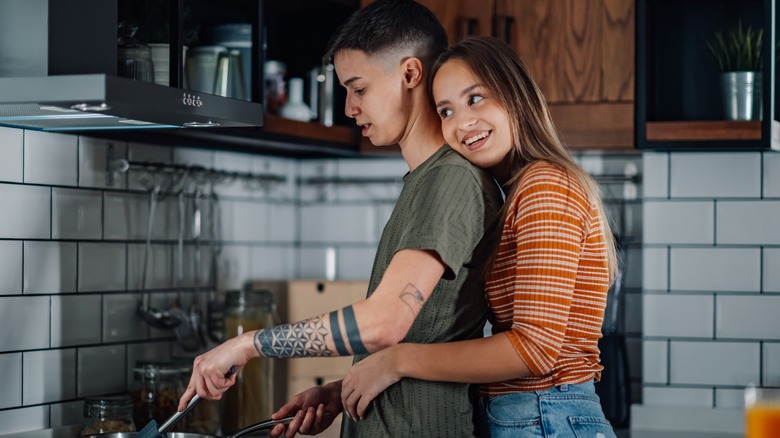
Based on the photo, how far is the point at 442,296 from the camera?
1620mm

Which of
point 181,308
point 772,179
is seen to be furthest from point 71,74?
point 772,179

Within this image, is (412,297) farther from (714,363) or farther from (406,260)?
(714,363)

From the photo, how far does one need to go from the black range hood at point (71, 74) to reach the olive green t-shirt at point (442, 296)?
1.50 ft

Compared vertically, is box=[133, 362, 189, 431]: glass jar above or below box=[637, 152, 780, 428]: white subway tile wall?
below

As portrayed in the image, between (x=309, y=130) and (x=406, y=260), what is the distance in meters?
1.20

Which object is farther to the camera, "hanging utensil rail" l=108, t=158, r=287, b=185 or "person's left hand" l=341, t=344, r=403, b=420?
"hanging utensil rail" l=108, t=158, r=287, b=185

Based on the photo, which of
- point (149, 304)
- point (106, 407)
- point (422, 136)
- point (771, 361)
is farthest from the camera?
point (771, 361)

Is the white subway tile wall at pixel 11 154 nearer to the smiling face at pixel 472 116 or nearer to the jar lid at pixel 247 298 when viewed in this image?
the jar lid at pixel 247 298

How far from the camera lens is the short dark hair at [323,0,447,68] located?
1.70m

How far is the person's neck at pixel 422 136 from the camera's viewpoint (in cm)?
172

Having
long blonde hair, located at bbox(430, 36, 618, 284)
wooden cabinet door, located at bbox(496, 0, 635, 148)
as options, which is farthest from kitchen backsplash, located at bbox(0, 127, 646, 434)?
long blonde hair, located at bbox(430, 36, 618, 284)

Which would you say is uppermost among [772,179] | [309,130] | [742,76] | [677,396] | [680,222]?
[742,76]

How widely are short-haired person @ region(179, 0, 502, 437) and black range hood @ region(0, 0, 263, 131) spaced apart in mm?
323

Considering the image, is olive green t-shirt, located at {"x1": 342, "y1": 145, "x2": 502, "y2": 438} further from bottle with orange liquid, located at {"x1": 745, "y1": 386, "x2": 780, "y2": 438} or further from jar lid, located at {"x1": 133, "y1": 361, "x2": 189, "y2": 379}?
jar lid, located at {"x1": 133, "y1": 361, "x2": 189, "y2": 379}
